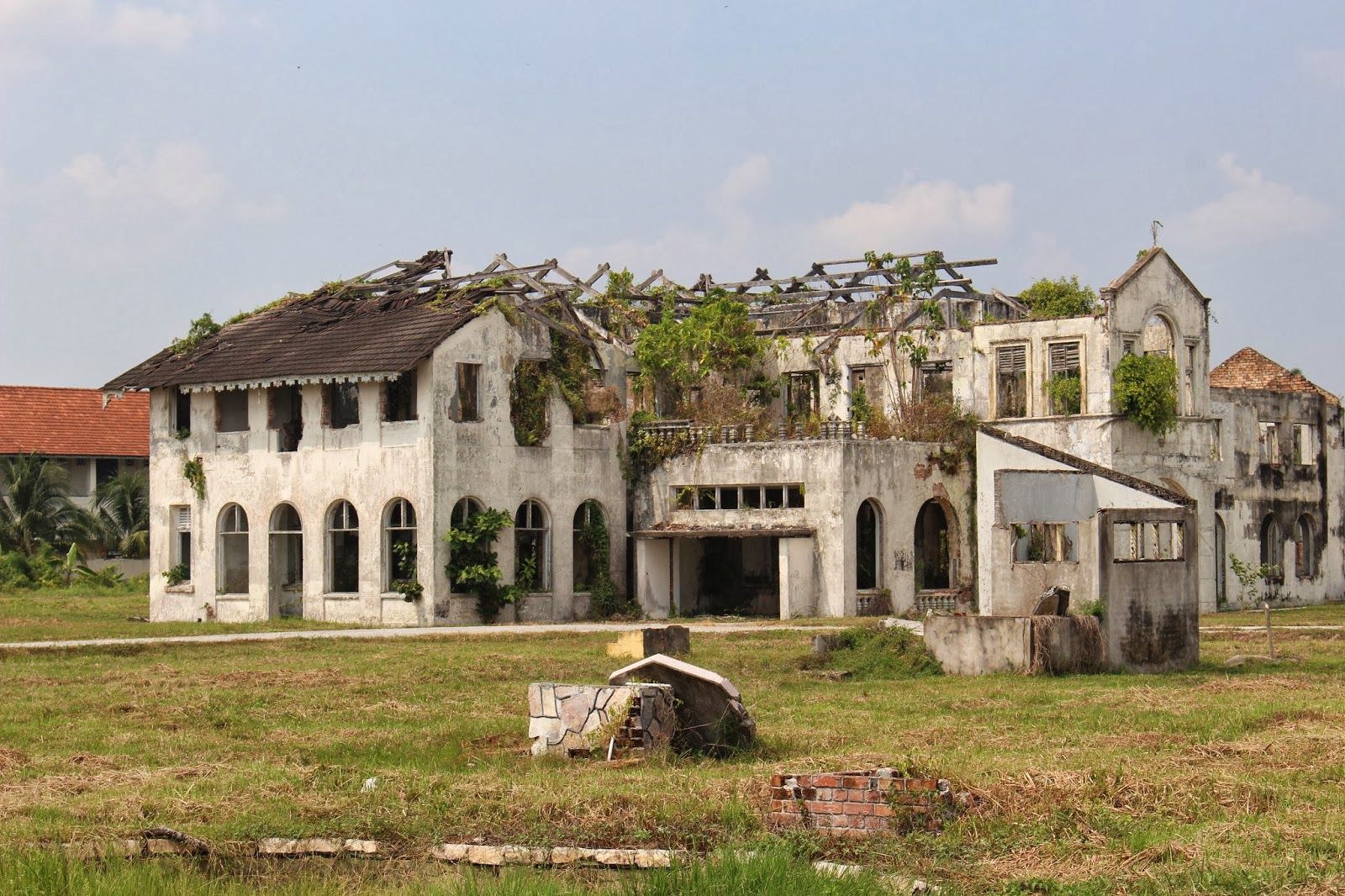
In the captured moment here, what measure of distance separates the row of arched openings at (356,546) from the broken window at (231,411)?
189 cm

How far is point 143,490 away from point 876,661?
4007 centimetres

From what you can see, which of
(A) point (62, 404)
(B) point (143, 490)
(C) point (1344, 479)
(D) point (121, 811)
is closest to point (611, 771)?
(D) point (121, 811)

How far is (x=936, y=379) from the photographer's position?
46.9 meters

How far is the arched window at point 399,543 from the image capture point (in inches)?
1604

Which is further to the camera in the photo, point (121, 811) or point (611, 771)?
point (611, 771)

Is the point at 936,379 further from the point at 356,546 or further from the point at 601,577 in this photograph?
the point at 356,546

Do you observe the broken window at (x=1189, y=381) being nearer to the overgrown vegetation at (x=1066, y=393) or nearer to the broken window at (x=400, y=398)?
the overgrown vegetation at (x=1066, y=393)

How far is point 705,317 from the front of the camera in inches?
1836

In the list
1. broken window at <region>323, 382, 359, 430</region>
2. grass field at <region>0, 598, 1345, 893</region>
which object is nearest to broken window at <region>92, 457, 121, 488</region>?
broken window at <region>323, 382, 359, 430</region>

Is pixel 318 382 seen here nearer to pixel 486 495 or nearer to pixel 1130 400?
pixel 486 495

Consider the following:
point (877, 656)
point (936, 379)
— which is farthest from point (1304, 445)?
point (877, 656)

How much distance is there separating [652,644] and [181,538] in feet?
67.6

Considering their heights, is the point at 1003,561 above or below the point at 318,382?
below

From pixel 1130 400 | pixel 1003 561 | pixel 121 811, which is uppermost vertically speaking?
pixel 1130 400
